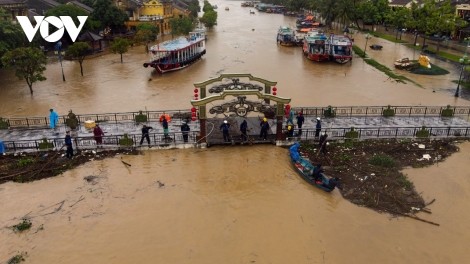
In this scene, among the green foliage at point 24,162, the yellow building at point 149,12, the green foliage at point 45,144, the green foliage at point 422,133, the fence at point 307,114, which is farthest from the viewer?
the yellow building at point 149,12

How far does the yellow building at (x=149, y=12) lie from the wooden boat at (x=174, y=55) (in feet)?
75.3

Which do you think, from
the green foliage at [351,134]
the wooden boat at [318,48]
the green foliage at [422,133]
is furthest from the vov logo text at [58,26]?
the green foliage at [422,133]

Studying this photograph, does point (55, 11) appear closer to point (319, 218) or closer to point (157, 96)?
point (157, 96)

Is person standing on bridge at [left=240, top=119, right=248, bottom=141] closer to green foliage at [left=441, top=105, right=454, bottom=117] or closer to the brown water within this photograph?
the brown water

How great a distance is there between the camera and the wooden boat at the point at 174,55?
37.9 m

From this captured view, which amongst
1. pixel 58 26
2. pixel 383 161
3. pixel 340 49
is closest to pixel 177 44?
pixel 58 26

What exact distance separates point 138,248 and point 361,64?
37.9 m

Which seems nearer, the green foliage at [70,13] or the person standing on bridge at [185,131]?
the person standing on bridge at [185,131]

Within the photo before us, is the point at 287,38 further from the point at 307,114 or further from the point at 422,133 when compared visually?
the point at 422,133

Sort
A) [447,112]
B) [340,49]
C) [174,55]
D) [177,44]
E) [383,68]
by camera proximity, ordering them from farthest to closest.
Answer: [340,49]
[177,44]
[383,68]
[174,55]
[447,112]

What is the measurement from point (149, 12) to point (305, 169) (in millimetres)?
58610

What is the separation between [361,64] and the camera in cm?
4397

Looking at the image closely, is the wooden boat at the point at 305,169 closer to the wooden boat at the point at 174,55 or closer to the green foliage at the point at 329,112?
the green foliage at the point at 329,112

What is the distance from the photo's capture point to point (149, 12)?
67562mm
